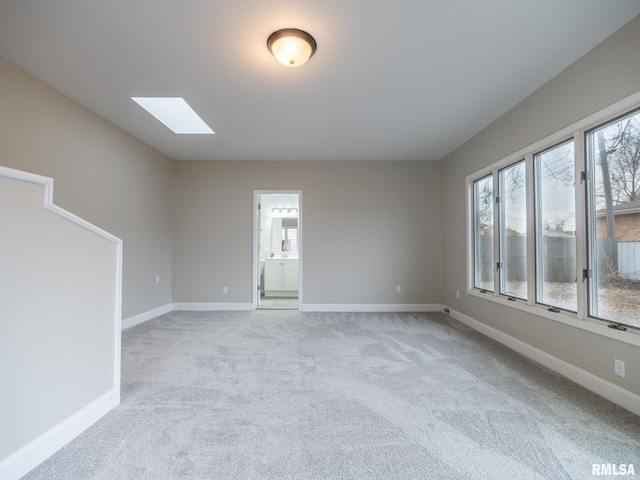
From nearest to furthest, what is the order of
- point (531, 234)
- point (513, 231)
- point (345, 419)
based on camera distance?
point (345, 419)
point (531, 234)
point (513, 231)

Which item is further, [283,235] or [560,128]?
[283,235]

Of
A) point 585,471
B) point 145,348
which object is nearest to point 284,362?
point 145,348

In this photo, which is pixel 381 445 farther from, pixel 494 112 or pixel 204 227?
pixel 204 227

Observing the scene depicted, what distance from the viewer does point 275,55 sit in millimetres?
2230

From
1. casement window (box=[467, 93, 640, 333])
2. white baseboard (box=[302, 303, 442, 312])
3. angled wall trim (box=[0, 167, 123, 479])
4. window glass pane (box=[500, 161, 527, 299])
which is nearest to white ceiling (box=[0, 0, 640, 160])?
casement window (box=[467, 93, 640, 333])

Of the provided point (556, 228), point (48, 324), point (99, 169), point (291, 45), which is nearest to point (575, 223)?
point (556, 228)

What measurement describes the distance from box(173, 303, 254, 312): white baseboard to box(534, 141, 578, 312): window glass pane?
4.21 meters

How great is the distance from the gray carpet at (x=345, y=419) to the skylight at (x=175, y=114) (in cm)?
270

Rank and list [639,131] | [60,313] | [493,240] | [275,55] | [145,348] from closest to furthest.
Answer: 1. [60,313]
2. [639,131]
3. [275,55]
4. [145,348]
5. [493,240]

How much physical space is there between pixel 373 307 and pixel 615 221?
347 centimetres

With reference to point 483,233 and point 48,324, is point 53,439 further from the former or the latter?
point 483,233

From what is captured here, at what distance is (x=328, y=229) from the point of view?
525 centimetres

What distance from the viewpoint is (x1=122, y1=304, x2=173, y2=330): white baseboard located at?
4020 millimetres

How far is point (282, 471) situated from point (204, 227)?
14.7 ft
